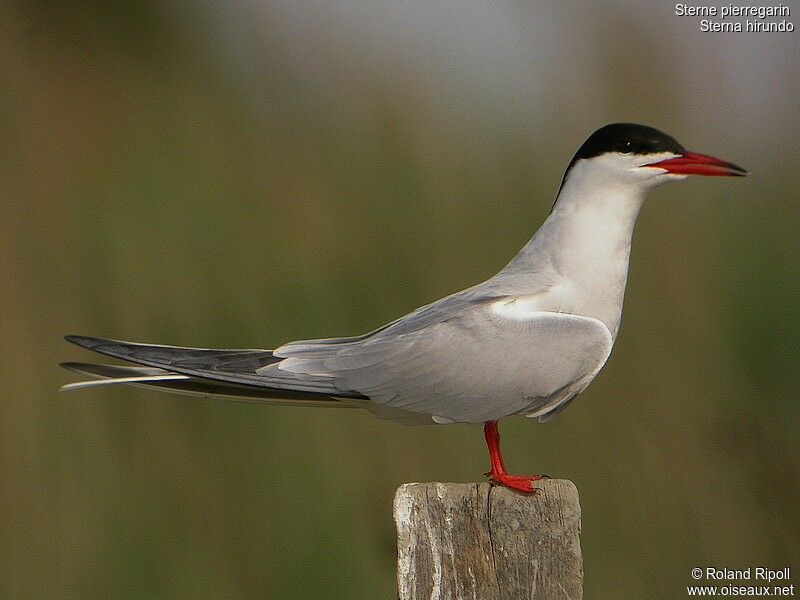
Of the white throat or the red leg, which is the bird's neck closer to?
the white throat

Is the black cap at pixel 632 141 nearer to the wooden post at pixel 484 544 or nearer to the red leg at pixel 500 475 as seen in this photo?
the red leg at pixel 500 475

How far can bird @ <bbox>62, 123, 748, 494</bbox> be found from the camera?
2.64m

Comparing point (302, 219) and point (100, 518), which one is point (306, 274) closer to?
point (302, 219)

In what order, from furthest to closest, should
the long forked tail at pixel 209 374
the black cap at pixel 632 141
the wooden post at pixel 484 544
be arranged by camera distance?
the black cap at pixel 632 141 < the long forked tail at pixel 209 374 < the wooden post at pixel 484 544

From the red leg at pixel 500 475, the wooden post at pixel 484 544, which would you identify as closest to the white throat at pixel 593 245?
the red leg at pixel 500 475

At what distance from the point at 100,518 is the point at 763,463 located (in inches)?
85.0

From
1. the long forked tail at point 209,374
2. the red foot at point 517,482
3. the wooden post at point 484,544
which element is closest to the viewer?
the wooden post at point 484,544

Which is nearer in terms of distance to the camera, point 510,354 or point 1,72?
point 510,354

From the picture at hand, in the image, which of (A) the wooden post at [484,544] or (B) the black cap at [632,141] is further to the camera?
(B) the black cap at [632,141]

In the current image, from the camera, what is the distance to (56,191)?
13.0 ft

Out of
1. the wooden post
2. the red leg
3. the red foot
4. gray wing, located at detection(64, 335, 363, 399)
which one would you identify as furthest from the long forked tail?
the wooden post

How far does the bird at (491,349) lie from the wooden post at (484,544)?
18.9 inches

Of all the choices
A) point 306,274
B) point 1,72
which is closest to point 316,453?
point 306,274

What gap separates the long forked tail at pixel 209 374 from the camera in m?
2.56
